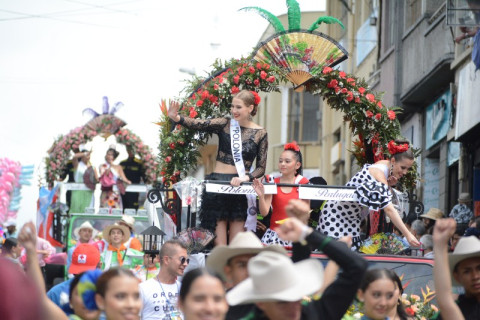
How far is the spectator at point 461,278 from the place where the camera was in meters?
6.06

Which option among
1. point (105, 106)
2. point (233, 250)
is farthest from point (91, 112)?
point (233, 250)

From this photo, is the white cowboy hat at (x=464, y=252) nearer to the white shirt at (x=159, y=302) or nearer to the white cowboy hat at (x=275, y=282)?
the white cowboy hat at (x=275, y=282)

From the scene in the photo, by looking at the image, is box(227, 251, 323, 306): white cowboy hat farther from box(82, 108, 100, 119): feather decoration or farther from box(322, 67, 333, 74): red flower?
box(82, 108, 100, 119): feather decoration

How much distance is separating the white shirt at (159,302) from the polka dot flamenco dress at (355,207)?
240 cm

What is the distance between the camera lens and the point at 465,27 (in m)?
19.1

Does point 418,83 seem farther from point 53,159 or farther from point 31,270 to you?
point 31,270

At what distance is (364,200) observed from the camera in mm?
10945

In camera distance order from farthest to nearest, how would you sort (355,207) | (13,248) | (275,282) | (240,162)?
(13,248), (240,162), (355,207), (275,282)

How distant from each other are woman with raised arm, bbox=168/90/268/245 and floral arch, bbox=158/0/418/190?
4.19ft

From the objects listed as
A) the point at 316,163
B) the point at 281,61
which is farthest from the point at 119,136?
the point at 316,163

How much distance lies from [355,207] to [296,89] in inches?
94.7

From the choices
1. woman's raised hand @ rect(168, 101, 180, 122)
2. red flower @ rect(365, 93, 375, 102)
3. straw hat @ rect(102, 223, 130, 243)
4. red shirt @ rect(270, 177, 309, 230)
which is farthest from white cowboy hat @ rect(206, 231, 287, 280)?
straw hat @ rect(102, 223, 130, 243)

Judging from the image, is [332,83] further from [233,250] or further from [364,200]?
[233,250]

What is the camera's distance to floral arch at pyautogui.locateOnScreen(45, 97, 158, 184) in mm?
25516
